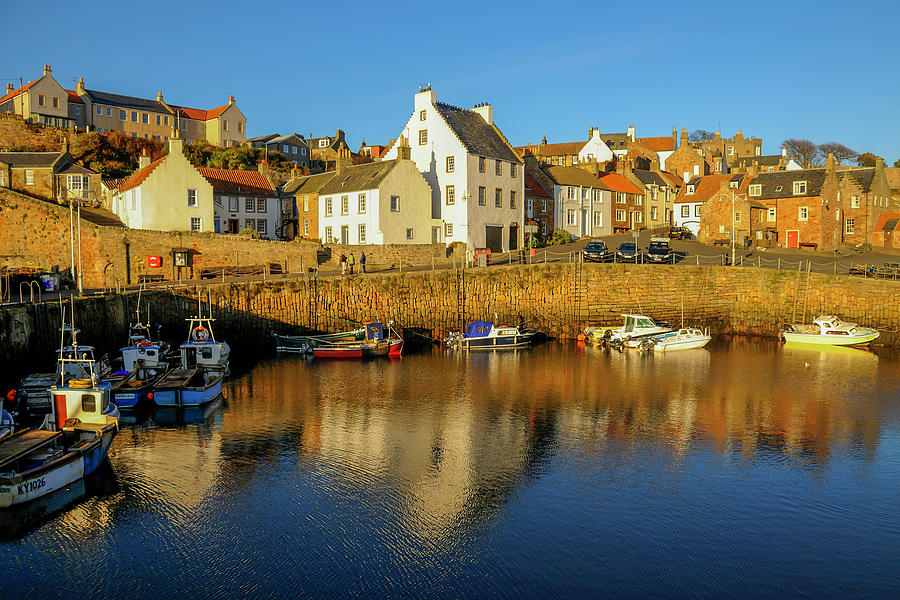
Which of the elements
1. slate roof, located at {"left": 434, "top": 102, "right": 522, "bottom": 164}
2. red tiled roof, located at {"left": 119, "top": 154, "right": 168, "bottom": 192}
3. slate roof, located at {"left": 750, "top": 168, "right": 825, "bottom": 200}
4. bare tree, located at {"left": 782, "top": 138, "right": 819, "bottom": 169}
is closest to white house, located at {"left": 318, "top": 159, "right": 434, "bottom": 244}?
slate roof, located at {"left": 434, "top": 102, "right": 522, "bottom": 164}

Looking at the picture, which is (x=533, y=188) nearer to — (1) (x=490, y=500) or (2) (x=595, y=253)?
(2) (x=595, y=253)

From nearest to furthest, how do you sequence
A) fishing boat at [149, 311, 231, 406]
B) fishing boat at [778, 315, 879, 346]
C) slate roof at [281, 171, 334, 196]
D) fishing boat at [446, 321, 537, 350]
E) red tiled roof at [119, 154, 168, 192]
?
fishing boat at [149, 311, 231, 406], fishing boat at [778, 315, 879, 346], fishing boat at [446, 321, 537, 350], red tiled roof at [119, 154, 168, 192], slate roof at [281, 171, 334, 196]

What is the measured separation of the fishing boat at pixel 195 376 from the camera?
31625 mm

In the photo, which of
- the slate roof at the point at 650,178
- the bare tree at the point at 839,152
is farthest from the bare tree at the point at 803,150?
the slate roof at the point at 650,178

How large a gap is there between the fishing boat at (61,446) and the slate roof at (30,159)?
45.6m

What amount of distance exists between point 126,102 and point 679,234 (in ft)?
239

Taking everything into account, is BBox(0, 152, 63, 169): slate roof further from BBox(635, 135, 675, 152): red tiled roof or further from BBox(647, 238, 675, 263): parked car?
BBox(635, 135, 675, 152): red tiled roof

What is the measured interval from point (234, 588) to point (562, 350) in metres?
35.4

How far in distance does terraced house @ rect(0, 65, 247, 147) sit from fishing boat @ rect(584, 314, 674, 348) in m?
65.4

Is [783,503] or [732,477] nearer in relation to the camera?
[783,503]

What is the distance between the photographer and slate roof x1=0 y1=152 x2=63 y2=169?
61.0 metres

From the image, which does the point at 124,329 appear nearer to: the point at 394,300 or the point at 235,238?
the point at 235,238

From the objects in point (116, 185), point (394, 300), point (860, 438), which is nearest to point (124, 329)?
point (394, 300)

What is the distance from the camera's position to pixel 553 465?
79.6ft
